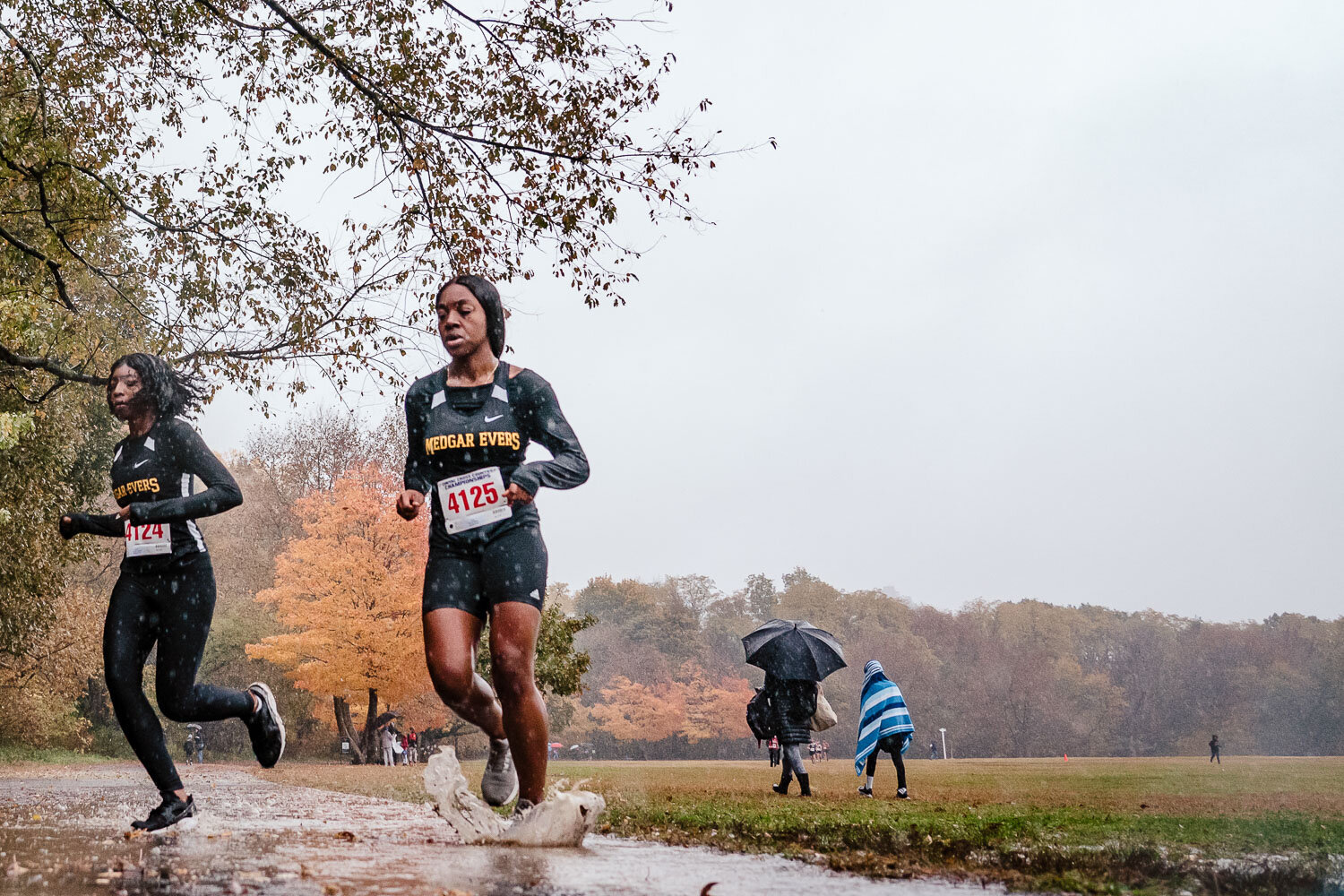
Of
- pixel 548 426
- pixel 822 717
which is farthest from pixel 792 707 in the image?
pixel 548 426

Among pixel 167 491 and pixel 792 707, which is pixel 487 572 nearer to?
pixel 167 491

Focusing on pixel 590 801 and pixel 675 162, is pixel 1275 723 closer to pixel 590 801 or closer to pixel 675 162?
pixel 675 162

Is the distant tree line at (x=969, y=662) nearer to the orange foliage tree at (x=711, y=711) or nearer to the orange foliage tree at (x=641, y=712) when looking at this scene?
the orange foliage tree at (x=641, y=712)

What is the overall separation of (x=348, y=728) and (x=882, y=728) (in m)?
26.0

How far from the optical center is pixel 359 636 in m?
27.8

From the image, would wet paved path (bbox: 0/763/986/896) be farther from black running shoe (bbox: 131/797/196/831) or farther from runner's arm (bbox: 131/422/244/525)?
runner's arm (bbox: 131/422/244/525)

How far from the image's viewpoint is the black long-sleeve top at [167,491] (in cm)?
529

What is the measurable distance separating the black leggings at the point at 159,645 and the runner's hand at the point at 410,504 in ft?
4.82

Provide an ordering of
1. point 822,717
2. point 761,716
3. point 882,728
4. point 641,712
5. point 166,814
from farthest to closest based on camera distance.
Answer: point 641,712, point 761,716, point 822,717, point 882,728, point 166,814

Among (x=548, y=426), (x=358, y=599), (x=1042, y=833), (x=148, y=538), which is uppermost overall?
(x=358, y=599)

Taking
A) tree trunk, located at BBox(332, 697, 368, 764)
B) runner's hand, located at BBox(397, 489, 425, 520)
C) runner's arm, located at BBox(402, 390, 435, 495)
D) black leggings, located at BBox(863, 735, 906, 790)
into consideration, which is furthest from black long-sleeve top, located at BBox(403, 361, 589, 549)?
tree trunk, located at BBox(332, 697, 368, 764)

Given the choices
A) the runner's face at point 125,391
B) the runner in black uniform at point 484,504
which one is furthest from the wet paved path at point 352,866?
the runner's face at point 125,391

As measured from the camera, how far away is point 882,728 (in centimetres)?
1209

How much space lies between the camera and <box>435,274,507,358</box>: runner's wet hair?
16.5 ft
